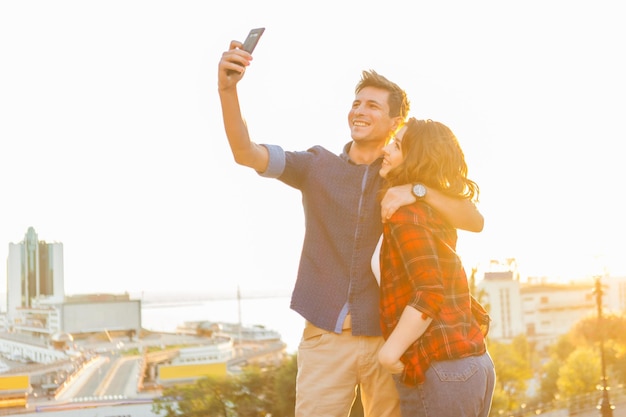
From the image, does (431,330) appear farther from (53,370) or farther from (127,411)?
(53,370)

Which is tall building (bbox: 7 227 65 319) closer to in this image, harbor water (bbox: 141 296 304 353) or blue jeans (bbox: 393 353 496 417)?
harbor water (bbox: 141 296 304 353)

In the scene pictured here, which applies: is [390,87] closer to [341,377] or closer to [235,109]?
[235,109]

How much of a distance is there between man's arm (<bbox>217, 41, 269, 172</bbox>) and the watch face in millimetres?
439

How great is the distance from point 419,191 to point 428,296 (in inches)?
10.4

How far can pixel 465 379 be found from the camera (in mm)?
1804

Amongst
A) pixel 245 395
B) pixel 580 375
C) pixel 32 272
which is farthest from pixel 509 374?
pixel 32 272

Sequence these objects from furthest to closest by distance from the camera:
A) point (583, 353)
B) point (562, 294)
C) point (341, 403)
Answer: point (562, 294)
point (583, 353)
point (341, 403)

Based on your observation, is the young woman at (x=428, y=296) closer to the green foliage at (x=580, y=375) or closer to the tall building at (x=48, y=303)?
the green foliage at (x=580, y=375)

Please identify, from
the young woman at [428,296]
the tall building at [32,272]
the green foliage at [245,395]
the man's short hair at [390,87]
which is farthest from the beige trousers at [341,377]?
the tall building at [32,272]

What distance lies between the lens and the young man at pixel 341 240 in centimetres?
204

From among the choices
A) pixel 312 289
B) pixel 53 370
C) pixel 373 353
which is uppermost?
pixel 312 289

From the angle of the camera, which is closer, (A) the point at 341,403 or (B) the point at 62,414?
(A) the point at 341,403

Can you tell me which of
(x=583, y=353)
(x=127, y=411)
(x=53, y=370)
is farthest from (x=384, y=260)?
(x=53, y=370)

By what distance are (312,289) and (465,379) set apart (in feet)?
1.67
